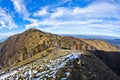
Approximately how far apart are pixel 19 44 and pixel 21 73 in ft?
424

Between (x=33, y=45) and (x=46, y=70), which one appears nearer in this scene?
(x=46, y=70)

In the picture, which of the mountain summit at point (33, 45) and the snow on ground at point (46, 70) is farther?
the mountain summit at point (33, 45)

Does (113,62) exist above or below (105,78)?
below

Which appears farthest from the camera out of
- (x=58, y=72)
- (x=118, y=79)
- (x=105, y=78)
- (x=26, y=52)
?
(x=26, y=52)

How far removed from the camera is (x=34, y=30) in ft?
500

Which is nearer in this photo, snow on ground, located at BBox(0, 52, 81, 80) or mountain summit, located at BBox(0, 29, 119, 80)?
snow on ground, located at BBox(0, 52, 81, 80)

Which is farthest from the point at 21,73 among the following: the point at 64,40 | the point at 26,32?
the point at 26,32

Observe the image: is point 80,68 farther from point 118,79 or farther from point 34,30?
point 34,30

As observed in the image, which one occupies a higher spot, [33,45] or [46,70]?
[46,70]

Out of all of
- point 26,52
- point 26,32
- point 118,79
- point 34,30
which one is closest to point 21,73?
point 118,79

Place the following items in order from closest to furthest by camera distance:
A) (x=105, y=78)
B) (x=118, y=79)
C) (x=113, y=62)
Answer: (x=105, y=78)
(x=118, y=79)
(x=113, y=62)

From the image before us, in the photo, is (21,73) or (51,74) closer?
(51,74)

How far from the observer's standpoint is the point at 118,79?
30.9m

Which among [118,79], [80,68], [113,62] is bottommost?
[113,62]
